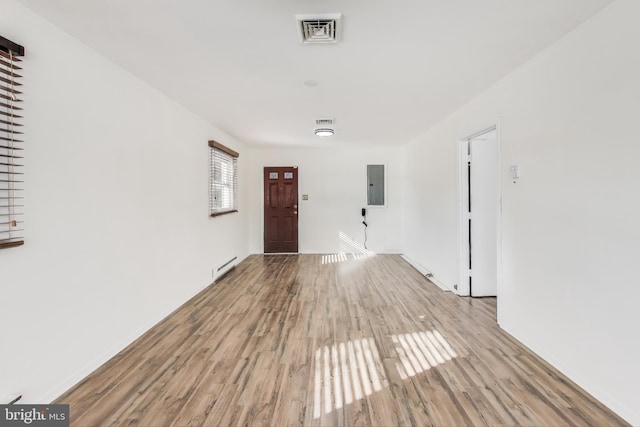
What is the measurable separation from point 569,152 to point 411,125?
2695 mm

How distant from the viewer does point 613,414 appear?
69.1 inches

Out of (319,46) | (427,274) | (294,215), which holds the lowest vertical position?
(427,274)

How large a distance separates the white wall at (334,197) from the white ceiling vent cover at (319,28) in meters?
4.73

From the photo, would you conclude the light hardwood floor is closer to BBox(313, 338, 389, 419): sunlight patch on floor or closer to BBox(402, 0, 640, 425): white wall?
BBox(313, 338, 389, 419): sunlight patch on floor

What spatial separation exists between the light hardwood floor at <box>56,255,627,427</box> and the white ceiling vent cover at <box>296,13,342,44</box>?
249cm

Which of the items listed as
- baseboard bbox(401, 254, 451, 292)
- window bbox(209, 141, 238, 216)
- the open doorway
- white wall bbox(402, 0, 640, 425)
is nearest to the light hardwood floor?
white wall bbox(402, 0, 640, 425)

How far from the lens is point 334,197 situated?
269 inches

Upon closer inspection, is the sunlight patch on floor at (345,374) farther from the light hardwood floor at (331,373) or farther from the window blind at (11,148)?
the window blind at (11,148)

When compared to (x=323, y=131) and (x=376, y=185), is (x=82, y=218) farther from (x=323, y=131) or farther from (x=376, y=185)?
(x=376, y=185)

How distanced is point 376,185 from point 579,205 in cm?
488

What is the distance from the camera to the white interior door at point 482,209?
3814mm

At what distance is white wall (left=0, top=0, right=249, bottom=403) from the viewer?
1.77 metres

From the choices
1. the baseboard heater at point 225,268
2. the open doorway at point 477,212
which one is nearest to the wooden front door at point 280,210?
the baseboard heater at point 225,268

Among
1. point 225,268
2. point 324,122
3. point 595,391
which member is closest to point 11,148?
point 324,122
